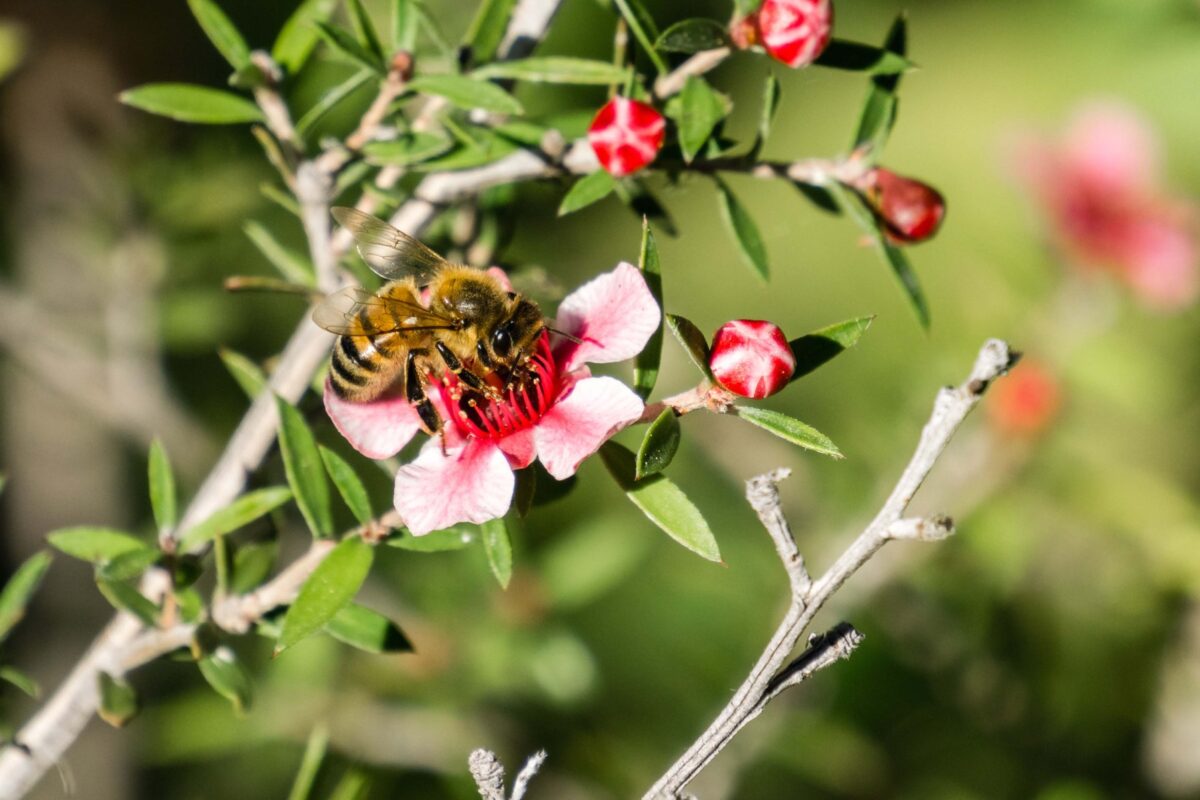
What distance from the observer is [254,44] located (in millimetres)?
2281

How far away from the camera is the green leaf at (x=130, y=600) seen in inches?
33.4

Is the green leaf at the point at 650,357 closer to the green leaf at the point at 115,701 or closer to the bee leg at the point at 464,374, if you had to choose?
the bee leg at the point at 464,374

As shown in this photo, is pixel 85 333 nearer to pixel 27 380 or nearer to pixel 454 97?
pixel 27 380

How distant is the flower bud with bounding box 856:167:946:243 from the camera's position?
963mm

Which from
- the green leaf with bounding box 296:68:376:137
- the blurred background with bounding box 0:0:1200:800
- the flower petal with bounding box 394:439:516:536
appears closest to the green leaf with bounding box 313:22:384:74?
the green leaf with bounding box 296:68:376:137

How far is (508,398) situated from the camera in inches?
35.8

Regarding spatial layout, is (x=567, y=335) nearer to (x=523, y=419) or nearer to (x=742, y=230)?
(x=523, y=419)

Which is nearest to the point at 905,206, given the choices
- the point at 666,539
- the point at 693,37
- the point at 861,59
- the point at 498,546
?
the point at 861,59

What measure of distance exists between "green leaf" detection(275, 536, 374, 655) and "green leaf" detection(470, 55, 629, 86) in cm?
38

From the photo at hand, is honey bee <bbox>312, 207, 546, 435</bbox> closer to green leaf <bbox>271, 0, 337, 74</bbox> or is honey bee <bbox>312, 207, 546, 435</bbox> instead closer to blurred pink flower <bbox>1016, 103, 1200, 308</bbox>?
green leaf <bbox>271, 0, 337, 74</bbox>

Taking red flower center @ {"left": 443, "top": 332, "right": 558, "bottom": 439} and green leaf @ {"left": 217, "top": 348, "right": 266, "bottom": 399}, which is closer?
red flower center @ {"left": 443, "top": 332, "right": 558, "bottom": 439}

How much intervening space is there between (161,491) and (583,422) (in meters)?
0.38

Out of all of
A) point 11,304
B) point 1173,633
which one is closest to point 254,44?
point 11,304

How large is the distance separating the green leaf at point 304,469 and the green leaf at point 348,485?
2cm
